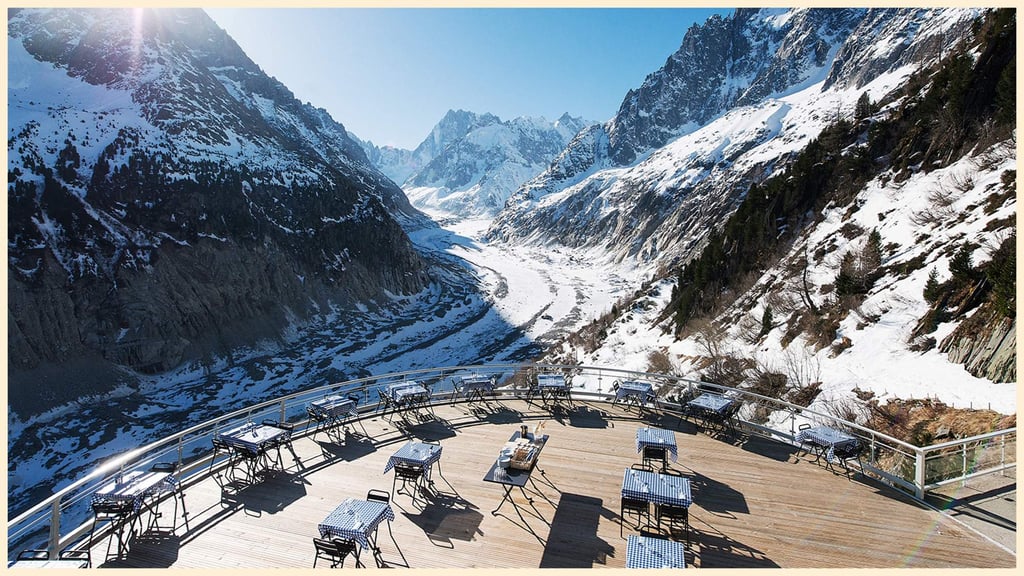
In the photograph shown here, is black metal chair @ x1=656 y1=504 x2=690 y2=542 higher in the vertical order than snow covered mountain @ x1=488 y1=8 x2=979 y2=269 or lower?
lower

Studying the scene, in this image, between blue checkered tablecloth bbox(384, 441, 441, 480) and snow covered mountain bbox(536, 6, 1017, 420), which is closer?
blue checkered tablecloth bbox(384, 441, 441, 480)

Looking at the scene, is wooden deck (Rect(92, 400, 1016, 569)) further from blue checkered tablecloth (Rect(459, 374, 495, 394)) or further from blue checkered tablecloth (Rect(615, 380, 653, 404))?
blue checkered tablecloth (Rect(459, 374, 495, 394))

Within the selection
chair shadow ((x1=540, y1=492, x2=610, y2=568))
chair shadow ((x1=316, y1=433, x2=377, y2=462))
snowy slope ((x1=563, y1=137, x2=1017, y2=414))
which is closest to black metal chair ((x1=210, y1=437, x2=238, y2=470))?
chair shadow ((x1=316, y1=433, x2=377, y2=462))

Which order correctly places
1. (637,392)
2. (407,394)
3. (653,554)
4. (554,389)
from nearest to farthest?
1. (653,554)
2. (407,394)
3. (637,392)
4. (554,389)

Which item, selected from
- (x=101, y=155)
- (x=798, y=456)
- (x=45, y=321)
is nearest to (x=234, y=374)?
(x=45, y=321)

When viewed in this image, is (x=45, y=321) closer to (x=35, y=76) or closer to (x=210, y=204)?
(x=210, y=204)

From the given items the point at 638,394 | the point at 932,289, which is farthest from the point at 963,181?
the point at 638,394

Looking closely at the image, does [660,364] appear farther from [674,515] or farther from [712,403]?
[674,515]
